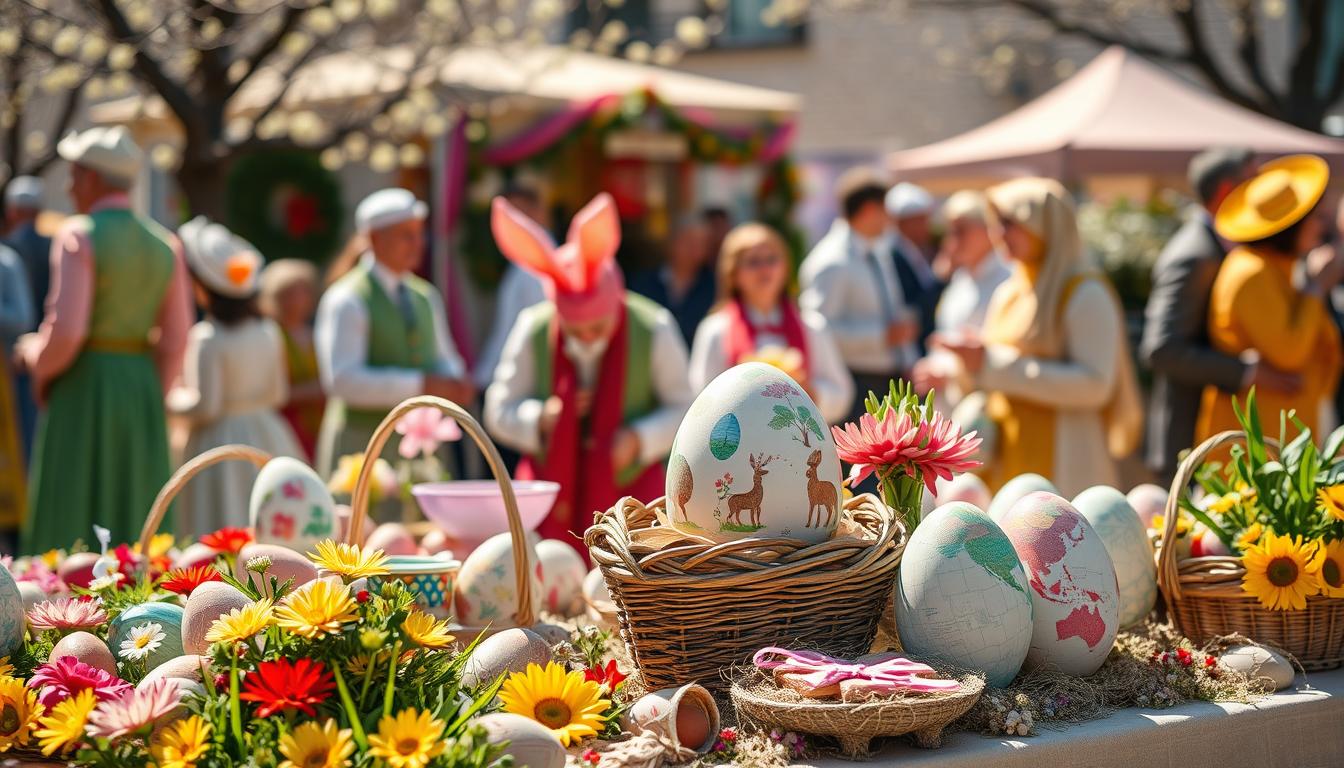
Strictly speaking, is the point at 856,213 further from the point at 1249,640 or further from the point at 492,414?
the point at 1249,640

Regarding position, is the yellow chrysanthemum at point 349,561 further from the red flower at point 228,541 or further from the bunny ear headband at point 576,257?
the bunny ear headband at point 576,257

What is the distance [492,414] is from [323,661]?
2777mm

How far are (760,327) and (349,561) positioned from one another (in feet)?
10.9

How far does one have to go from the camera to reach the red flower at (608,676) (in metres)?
2.10

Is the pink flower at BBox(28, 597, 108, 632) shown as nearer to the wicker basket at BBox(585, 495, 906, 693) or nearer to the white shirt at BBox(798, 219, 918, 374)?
the wicker basket at BBox(585, 495, 906, 693)

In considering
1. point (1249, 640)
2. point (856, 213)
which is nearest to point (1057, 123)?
point (856, 213)

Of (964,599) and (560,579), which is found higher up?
(964,599)

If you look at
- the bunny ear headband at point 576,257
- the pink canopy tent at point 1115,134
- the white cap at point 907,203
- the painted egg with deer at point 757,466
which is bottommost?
the painted egg with deer at point 757,466

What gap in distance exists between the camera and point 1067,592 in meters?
2.20

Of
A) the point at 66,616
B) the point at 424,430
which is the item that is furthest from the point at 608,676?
the point at 424,430

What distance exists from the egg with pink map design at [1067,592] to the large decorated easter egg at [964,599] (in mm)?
78

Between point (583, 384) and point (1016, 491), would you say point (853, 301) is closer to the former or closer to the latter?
point (583, 384)

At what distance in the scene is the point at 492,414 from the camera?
15.0ft

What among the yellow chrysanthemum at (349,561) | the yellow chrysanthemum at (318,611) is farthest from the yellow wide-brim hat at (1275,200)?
the yellow chrysanthemum at (318,611)
